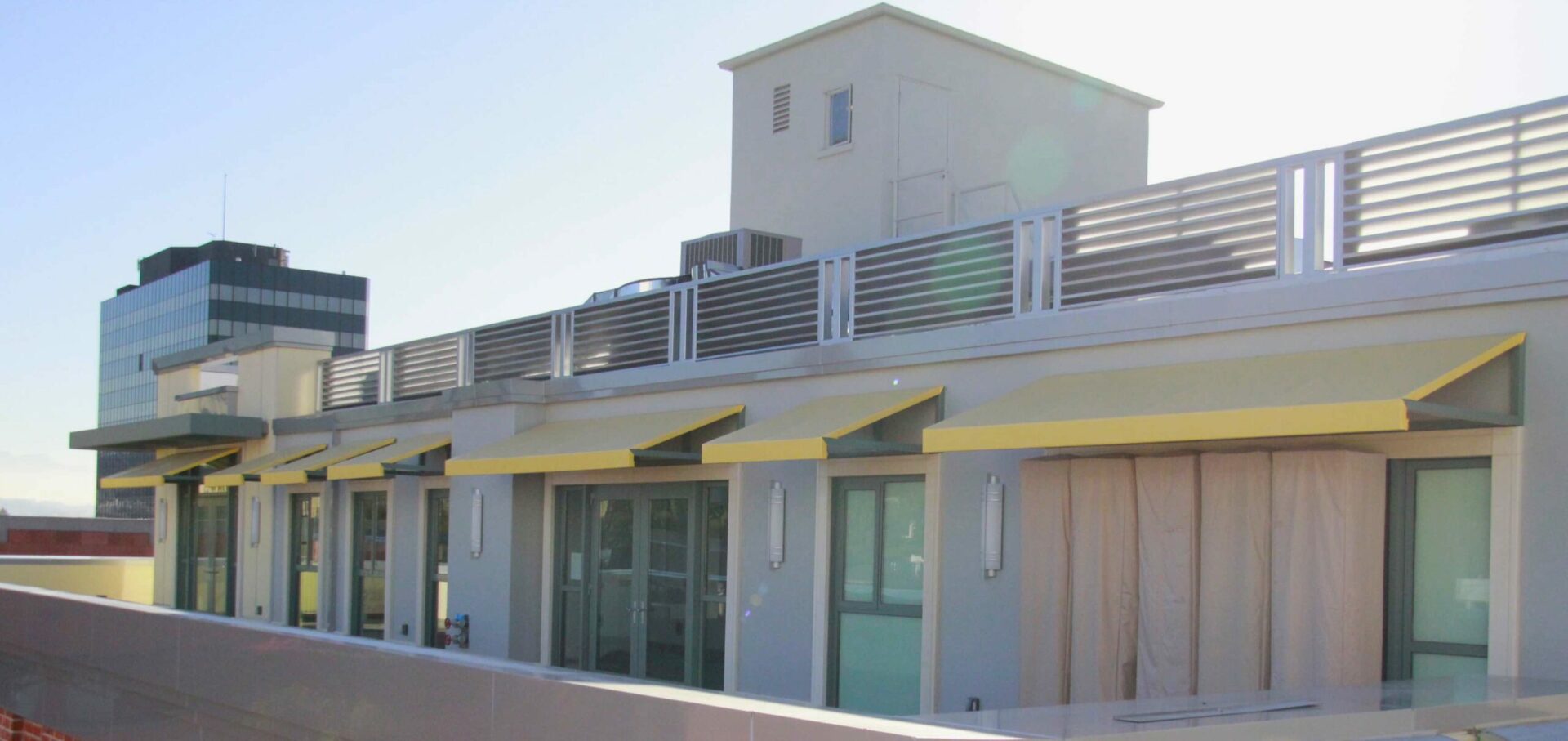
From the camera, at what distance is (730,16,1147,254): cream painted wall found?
56.0ft

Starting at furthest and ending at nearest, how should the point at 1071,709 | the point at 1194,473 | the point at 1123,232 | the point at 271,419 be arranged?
the point at 271,419 < the point at 1123,232 < the point at 1194,473 < the point at 1071,709

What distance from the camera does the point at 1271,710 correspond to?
18.1ft

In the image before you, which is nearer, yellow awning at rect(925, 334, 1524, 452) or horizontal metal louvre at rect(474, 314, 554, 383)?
yellow awning at rect(925, 334, 1524, 452)

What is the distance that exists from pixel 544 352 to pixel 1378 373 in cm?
1001

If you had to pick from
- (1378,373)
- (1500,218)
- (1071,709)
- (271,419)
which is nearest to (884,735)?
(1071,709)

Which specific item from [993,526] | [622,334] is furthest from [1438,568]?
[622,334]

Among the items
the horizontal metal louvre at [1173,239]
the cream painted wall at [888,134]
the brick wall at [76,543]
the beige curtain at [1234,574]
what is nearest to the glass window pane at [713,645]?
the horizontal metal louvre at [1173,239]

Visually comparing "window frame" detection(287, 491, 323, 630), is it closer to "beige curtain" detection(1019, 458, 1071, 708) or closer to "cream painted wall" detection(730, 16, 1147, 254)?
"cream painted wall" detection(730, 16, 1147, 254)

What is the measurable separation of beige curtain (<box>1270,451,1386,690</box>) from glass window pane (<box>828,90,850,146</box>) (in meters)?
10.4

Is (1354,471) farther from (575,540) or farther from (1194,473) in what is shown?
(575,540)

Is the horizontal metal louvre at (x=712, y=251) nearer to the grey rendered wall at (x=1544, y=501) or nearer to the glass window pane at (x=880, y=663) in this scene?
the glass window pane at (x=880, y=663)

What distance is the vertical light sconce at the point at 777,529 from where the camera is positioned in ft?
37.1

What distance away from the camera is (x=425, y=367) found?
17.5m

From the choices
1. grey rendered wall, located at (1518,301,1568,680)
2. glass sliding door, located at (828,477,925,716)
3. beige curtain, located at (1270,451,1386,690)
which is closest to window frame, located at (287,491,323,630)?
glass sliding door, located at (828,477,925,716)
